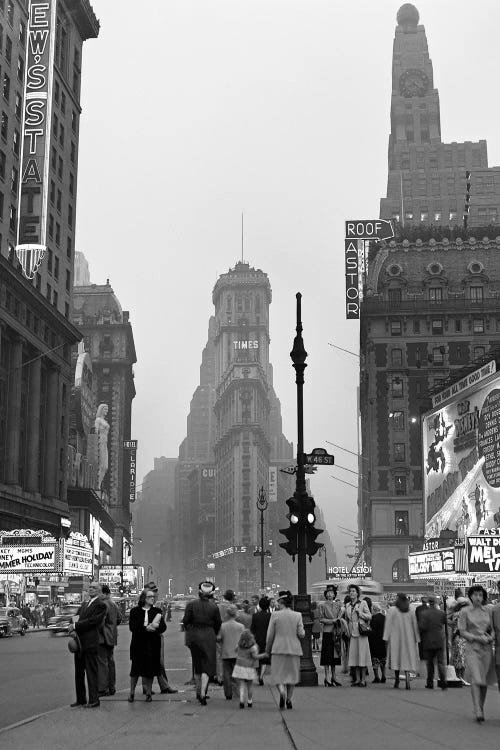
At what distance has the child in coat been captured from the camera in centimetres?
1620

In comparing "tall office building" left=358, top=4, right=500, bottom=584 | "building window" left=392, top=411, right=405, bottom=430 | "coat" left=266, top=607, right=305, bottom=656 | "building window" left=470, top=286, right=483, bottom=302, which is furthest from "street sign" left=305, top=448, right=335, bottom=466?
"building window" left=470, top=286, right=483, bottom=302

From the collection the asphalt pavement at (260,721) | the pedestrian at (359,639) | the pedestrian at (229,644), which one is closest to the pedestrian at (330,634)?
the pedestrian at (359,639)

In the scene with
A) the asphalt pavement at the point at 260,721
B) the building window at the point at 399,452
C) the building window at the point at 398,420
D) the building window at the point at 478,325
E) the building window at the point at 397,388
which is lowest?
the asphalt pavement at the point at 260,721

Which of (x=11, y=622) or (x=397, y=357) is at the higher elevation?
(x=397, y=357)

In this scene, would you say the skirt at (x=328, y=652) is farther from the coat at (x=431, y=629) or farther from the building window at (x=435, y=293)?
the building window at (x=435, y=293)

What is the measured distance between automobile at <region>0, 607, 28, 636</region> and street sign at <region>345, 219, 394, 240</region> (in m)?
65.4

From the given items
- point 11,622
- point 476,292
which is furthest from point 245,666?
point 476,292

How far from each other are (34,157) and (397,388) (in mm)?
44386

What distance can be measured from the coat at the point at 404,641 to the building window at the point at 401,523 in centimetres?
7734

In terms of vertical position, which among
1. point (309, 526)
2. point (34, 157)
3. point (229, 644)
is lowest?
point (229, 644)

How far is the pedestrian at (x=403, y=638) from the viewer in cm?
1897

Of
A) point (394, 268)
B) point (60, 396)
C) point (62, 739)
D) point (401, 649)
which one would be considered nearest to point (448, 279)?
point (394, 268)

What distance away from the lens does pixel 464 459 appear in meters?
59.5

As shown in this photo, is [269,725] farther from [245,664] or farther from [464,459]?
[464,459]
